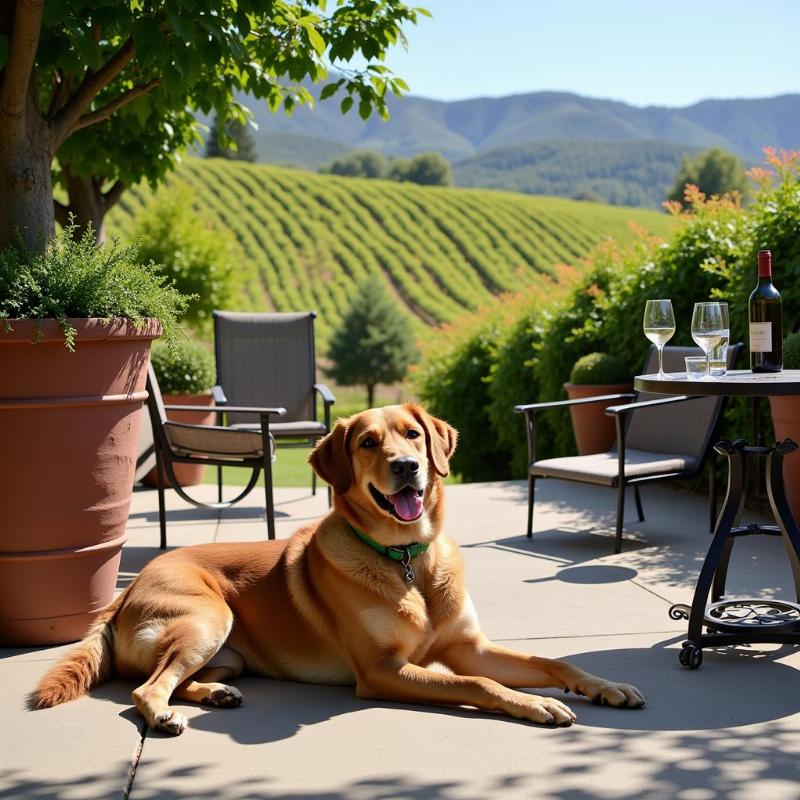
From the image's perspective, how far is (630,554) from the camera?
5.53 meters

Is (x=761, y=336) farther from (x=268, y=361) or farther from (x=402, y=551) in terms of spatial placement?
(x=268, y=361)

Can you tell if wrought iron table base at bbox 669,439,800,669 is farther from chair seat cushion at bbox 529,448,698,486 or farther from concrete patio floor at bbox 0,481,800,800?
chair seat cushion at bbox 529,448,698,486

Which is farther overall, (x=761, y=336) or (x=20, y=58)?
(x=20, y=58)

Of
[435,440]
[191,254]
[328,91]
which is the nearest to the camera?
[435,440]

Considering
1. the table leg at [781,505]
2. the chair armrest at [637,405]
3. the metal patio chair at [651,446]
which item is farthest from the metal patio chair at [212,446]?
the table leg at [781,505]

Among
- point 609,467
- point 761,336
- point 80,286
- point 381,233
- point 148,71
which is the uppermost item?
point 381,233

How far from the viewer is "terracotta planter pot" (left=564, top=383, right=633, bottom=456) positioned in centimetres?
770

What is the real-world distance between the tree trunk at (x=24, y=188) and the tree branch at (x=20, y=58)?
0.13 m

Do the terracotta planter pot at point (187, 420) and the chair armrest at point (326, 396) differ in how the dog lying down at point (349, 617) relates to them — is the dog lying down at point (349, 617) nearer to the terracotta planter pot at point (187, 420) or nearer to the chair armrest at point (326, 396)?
the chair armrest at point (326, 396)

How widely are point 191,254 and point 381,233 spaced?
29.7 m

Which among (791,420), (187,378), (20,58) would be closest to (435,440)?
(20,58)

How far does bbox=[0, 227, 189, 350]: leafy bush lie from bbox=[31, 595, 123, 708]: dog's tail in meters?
1.08

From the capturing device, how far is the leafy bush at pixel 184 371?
8.73m

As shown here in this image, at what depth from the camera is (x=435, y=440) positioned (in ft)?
11.5
